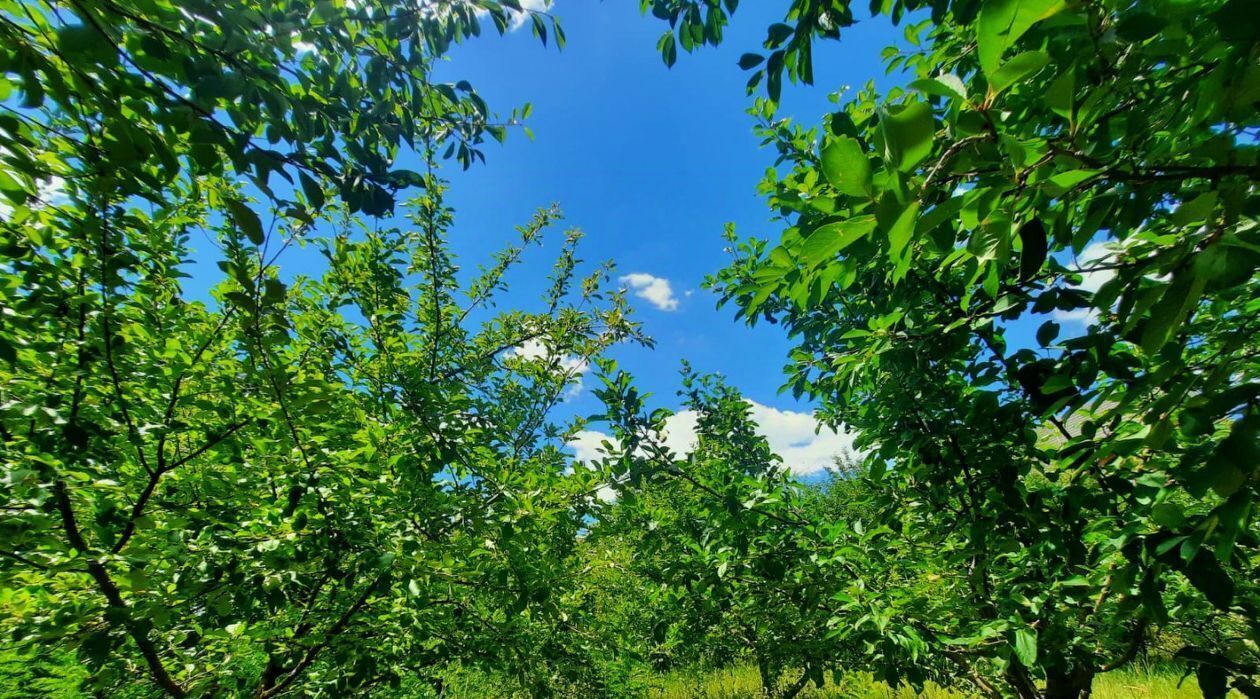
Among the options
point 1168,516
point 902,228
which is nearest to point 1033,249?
point 902,228

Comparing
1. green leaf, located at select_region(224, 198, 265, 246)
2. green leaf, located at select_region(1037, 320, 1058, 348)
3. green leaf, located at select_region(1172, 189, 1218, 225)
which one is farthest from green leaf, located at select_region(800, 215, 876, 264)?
green leaf, located at select_region(1037, 320, 1058, 348)

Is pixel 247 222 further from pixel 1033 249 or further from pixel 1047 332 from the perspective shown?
pixel 1047 332

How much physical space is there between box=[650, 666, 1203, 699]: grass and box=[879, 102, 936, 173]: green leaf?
5084 mm

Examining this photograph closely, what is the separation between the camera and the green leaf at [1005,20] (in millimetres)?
567

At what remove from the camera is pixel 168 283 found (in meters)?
2.25

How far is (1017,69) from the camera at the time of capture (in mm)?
616

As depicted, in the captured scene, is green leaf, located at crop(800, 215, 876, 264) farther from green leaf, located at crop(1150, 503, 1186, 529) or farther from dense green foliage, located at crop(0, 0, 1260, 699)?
green leaf, located at crop(1150, 503, 1186, 529)

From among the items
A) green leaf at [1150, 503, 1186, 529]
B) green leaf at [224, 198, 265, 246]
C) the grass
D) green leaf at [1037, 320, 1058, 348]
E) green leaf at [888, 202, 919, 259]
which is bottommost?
the grass

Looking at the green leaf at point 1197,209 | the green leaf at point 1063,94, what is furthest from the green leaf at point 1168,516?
the green leaf at point 1063,94

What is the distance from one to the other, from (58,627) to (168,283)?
1.49 meters

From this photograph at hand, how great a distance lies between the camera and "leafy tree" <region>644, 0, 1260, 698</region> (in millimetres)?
688

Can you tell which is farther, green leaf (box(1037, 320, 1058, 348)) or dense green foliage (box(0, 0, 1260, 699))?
green leaf (box(1037, 320, 1058, 348))

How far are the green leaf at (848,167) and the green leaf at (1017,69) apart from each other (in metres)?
0.18

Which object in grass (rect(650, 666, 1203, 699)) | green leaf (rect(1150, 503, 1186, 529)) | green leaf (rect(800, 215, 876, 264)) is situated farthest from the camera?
grass (rect(650, 666, 1203, 699))
